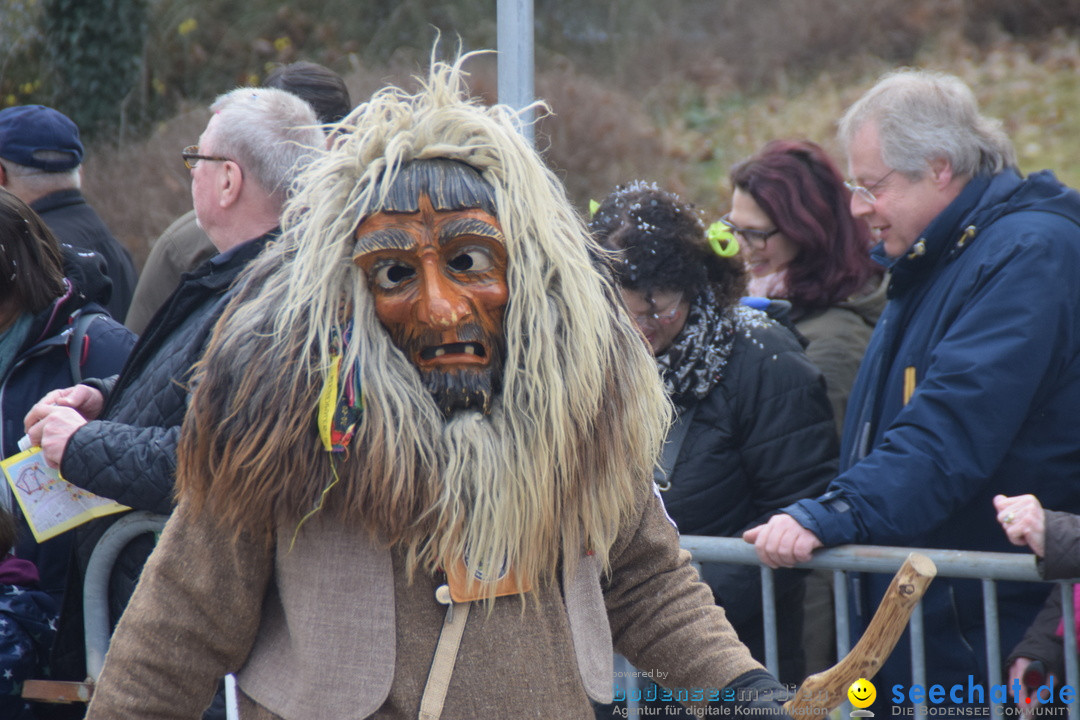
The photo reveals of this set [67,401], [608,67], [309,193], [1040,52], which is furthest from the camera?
[608,67]

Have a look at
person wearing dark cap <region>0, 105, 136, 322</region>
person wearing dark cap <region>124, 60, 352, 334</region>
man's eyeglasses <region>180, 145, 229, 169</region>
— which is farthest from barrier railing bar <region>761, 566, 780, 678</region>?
person wearing dark cap <region>0, 105, 136, 322</region>

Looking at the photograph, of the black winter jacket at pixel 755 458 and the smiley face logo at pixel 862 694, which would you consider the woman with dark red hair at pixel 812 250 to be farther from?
the smiley face logo at pixel 862 694

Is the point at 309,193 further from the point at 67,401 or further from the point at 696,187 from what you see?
the point at 696,187

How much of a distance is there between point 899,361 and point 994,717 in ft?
2.92

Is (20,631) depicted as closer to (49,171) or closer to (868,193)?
(49,171)

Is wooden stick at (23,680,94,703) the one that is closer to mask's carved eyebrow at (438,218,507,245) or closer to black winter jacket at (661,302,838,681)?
black winter jacket at (661,302,838,681)

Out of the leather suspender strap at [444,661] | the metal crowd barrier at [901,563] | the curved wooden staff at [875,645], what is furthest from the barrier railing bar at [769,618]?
the leather suspender strap at [444,661]

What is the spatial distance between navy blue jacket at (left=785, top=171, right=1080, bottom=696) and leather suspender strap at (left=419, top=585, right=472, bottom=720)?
3.79 ft

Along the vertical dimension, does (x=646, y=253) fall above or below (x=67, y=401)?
above

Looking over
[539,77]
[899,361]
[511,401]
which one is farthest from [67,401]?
[539,77]

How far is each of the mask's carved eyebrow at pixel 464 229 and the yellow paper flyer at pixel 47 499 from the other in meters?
1.34

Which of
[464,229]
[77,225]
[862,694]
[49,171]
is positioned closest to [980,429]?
[862,694]

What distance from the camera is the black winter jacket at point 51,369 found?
10.5 feet

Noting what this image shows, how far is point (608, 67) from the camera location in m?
13.6
